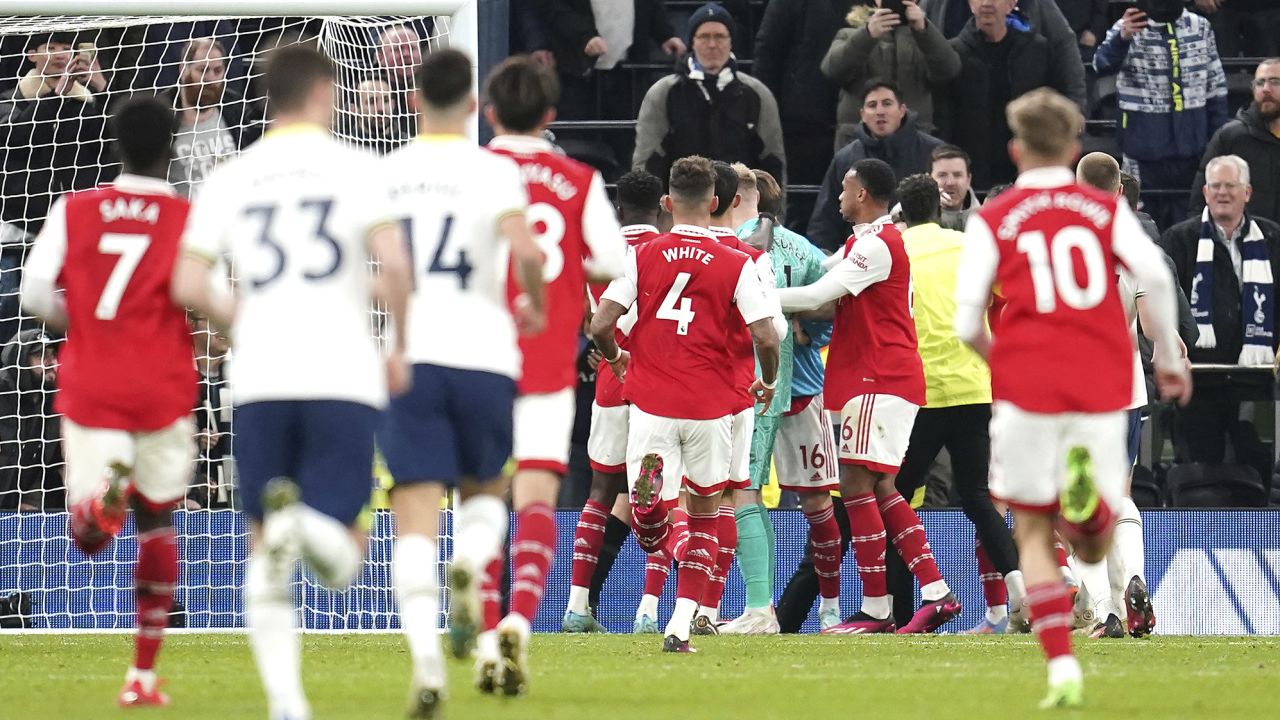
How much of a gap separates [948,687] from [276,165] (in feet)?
10.6

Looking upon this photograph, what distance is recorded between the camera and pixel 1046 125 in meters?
6.43

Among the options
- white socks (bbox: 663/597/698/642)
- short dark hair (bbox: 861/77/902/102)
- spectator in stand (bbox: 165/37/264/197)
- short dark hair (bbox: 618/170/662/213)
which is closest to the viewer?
white socks (bbox: 663/597/698/642)

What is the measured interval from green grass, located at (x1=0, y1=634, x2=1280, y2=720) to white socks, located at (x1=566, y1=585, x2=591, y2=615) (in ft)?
2.43

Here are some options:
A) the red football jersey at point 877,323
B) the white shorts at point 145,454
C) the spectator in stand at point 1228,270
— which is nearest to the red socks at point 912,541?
the red football jersey at point 877,323

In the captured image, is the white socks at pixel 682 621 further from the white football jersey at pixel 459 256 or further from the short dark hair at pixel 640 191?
the white football jersey at pixel 459 256

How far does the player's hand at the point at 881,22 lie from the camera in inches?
566

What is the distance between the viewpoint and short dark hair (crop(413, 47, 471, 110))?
20.8 feet

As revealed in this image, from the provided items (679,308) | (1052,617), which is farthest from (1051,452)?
(679,308)

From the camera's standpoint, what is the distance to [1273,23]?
1684cm

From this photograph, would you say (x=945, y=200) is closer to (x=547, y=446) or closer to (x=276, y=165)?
(x=547, y=446)

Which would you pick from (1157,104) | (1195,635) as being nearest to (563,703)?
(1195,635)

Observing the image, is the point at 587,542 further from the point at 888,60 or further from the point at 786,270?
the point at 888,60

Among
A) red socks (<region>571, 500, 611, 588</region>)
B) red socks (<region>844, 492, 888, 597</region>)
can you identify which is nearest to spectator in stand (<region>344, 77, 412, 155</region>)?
red socks (<region>571, 500, 611, 588</region>)

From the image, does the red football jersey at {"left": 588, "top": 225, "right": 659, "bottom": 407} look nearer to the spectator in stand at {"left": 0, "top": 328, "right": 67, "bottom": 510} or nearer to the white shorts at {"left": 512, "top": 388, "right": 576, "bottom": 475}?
the spectator in stand at {"left": 0, "top": 328, "right": 67, "bottom": 510}
